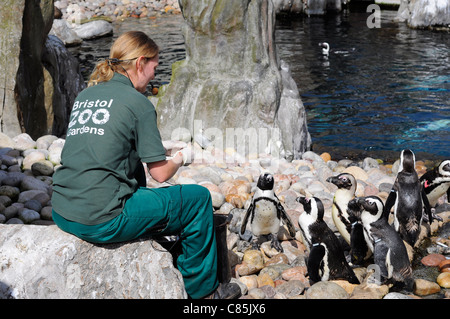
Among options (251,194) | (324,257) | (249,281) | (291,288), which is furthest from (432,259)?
(251,194)

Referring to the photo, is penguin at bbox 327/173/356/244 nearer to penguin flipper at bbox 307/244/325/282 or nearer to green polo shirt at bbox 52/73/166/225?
penguin flipper at bbox 307/244/325/282

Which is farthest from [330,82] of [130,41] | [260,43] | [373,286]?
[130,41]

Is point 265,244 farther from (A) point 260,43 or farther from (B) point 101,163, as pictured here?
(A) point 260,43

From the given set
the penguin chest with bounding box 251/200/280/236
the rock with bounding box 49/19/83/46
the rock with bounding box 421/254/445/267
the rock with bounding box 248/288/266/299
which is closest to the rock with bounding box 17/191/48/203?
the penguin chest with bounding box 251/200/280/236

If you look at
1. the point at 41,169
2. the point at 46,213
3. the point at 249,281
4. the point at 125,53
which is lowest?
the point at 249,281

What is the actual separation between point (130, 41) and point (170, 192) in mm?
980

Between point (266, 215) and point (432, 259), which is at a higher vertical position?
point (266, 215)

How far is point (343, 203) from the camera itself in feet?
18.6

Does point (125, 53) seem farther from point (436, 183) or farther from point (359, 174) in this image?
point (359, 174)

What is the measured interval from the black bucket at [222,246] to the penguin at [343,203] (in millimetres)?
1999

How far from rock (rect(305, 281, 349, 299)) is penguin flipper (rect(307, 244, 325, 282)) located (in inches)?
10.5

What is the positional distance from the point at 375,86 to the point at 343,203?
8.76 meters

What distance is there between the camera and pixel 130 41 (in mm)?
3371

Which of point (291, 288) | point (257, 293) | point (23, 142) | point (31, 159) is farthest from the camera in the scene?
point (23, 142)
